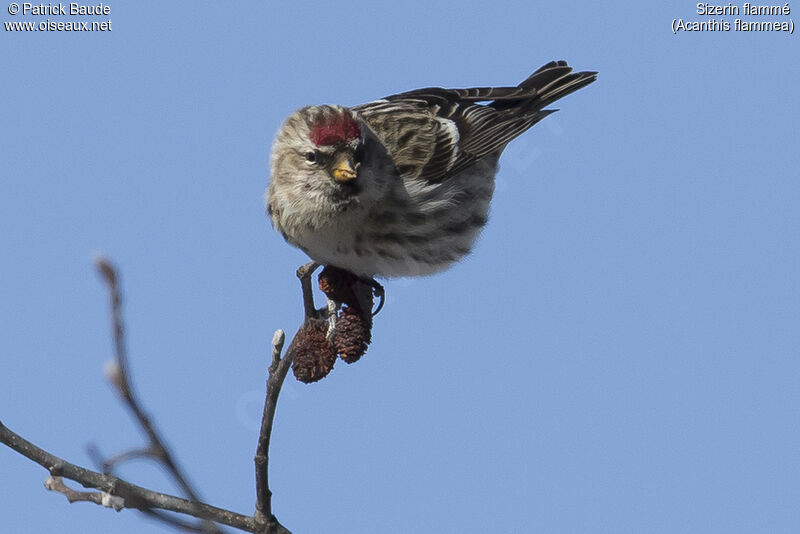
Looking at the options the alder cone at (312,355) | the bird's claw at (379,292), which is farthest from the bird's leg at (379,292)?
the alder cone at (312,355)

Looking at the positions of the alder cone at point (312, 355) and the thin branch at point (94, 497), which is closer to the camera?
the thin branch at point (94, 497)

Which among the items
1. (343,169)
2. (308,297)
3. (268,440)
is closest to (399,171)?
(343,169)

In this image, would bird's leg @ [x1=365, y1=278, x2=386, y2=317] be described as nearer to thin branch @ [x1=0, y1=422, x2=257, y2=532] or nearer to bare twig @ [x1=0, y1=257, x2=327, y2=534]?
bare twig @ [x1=0, y1=257, x2=327, y2=534]

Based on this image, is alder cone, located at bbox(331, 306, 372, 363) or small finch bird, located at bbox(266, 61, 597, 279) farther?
small finch bird, located at bbox(266, 61, 597, 279)

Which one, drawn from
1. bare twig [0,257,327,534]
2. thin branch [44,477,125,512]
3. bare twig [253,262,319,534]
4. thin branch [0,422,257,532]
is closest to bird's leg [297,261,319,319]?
bare twig [0,257,327,534]

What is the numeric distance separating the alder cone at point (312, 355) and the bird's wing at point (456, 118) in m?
1.08

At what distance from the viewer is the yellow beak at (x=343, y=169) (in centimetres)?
307

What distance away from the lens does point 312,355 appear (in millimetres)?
2635

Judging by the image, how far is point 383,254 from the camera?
340cm

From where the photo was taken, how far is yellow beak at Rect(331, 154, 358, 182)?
121 inches

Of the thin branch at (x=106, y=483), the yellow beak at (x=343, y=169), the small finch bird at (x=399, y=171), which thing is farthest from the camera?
the small finch bird at (x=399, y=171)

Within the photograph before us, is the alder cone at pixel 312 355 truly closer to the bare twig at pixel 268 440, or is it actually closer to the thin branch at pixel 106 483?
the bare twig at pixel 268 440

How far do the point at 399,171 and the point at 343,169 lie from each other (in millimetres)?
541

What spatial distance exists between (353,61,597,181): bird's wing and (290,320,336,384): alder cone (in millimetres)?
1081
